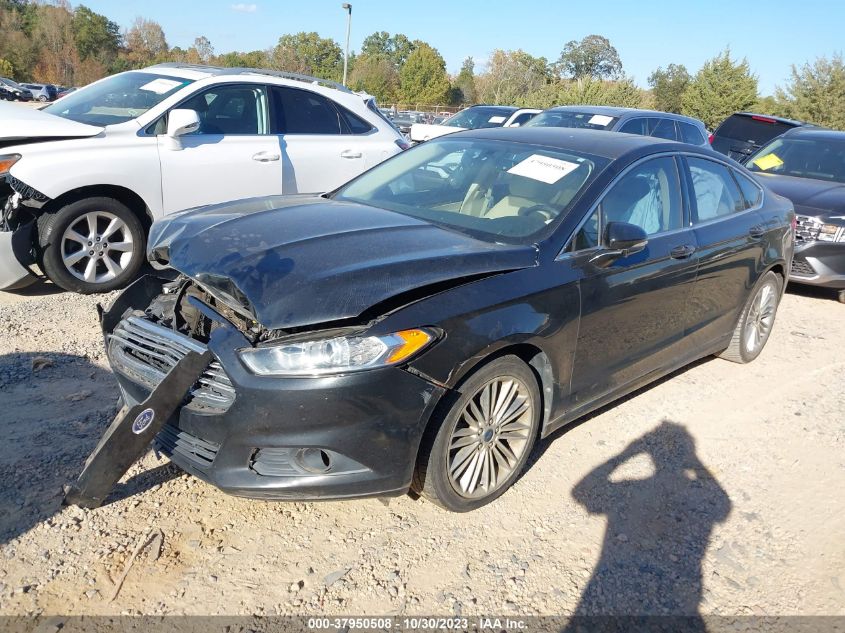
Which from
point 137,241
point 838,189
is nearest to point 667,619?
point 137,241

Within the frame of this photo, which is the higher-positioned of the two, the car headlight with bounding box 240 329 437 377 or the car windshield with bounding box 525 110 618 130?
the car windshield with bounding box 525 110 618 130

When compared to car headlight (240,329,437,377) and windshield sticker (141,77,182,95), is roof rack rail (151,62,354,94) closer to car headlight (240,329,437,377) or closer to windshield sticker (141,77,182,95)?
windshield sticker (141,77,182,95)

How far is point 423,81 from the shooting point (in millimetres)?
71750

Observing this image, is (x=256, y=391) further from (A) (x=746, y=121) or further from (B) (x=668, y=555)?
(A) (x=746, y=121)

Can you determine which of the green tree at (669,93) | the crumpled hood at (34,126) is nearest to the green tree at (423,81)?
the green tree at (669,93)

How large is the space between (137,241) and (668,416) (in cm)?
422

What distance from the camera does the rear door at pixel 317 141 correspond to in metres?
6.58

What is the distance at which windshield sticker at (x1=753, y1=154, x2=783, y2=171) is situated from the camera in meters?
9.23

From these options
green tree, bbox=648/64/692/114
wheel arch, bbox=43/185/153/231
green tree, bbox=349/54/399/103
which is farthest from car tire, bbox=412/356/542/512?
green tree, bbox=349/54/399/103

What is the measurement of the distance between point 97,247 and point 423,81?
70.5m

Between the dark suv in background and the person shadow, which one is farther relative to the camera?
the dark suv in background

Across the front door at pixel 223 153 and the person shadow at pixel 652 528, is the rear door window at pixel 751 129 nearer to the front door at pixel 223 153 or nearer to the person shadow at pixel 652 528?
the front door at pixel 223 153

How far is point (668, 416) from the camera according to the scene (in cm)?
443

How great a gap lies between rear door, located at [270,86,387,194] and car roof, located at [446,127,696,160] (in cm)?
237
